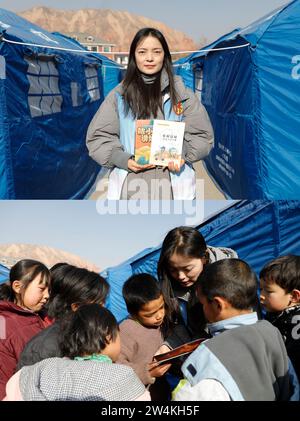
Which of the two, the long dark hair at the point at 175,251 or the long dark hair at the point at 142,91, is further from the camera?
the long dark hair at the point at 142,91

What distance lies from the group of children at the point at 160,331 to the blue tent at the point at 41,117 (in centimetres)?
280

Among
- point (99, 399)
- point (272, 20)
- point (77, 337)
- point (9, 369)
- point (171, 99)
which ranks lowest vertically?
point (9, 369)

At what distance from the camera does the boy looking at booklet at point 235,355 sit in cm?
199

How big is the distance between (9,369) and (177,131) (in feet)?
5.13

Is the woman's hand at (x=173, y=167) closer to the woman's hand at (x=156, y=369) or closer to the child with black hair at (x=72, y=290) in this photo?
the child with black hair at (x=72, y=290)

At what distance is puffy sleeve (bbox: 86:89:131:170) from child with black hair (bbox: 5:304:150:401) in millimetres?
1427

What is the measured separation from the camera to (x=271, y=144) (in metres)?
5.80

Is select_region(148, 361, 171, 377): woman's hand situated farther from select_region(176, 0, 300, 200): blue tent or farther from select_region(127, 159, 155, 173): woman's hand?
select_region(176, 0, 300, 200): blue tent

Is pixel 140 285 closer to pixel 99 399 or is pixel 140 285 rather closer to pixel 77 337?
pixel 77 337

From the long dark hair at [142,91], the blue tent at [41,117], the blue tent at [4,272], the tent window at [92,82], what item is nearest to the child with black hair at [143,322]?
the long dark hair at [142,91]

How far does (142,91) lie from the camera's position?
3.42 m

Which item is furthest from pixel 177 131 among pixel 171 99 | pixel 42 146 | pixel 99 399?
pixel 42 146

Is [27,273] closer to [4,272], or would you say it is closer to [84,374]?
[84,374]

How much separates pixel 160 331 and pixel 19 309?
2.20 ft
